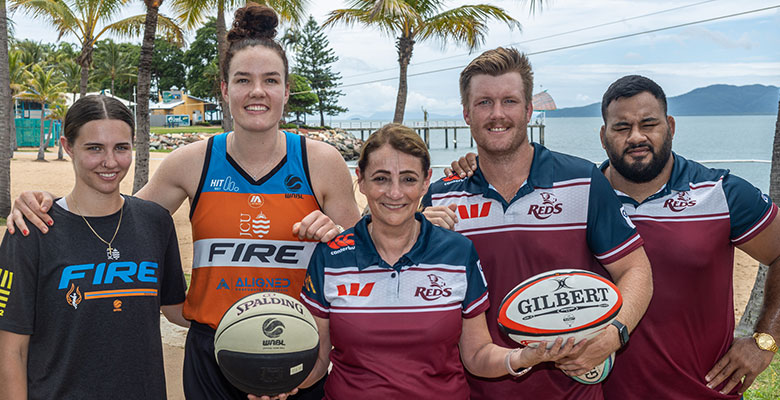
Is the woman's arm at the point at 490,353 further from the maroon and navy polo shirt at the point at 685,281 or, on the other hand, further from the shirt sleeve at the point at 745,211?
the shirt sleeve at the point at 745,211

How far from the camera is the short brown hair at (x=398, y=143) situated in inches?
104

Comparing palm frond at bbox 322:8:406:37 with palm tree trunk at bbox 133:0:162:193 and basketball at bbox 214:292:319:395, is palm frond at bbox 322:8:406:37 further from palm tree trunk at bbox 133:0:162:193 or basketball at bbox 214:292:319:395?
basketball at bbox 214:292:319:395

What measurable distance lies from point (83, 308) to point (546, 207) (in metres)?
2.21

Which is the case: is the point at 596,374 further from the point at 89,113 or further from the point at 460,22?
the point at 460,22

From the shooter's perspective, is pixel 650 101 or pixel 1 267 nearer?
pixel 1 267

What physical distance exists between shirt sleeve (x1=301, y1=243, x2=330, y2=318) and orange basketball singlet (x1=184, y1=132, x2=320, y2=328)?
0.41 metres

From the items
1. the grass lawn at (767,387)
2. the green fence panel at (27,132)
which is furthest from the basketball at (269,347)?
the green fence panel at (27,132)

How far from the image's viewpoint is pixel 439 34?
64.8 ft

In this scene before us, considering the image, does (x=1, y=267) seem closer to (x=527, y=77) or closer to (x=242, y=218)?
(x=242, y=218)

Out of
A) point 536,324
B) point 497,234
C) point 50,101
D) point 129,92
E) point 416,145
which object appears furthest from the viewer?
point 129,92

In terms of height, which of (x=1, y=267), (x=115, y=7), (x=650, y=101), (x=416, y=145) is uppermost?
(x=115, y=7)

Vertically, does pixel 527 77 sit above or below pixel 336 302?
above

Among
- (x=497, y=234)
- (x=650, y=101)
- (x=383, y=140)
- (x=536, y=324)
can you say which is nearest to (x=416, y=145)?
(x=383, y=140)

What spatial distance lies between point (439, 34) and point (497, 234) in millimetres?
17765
